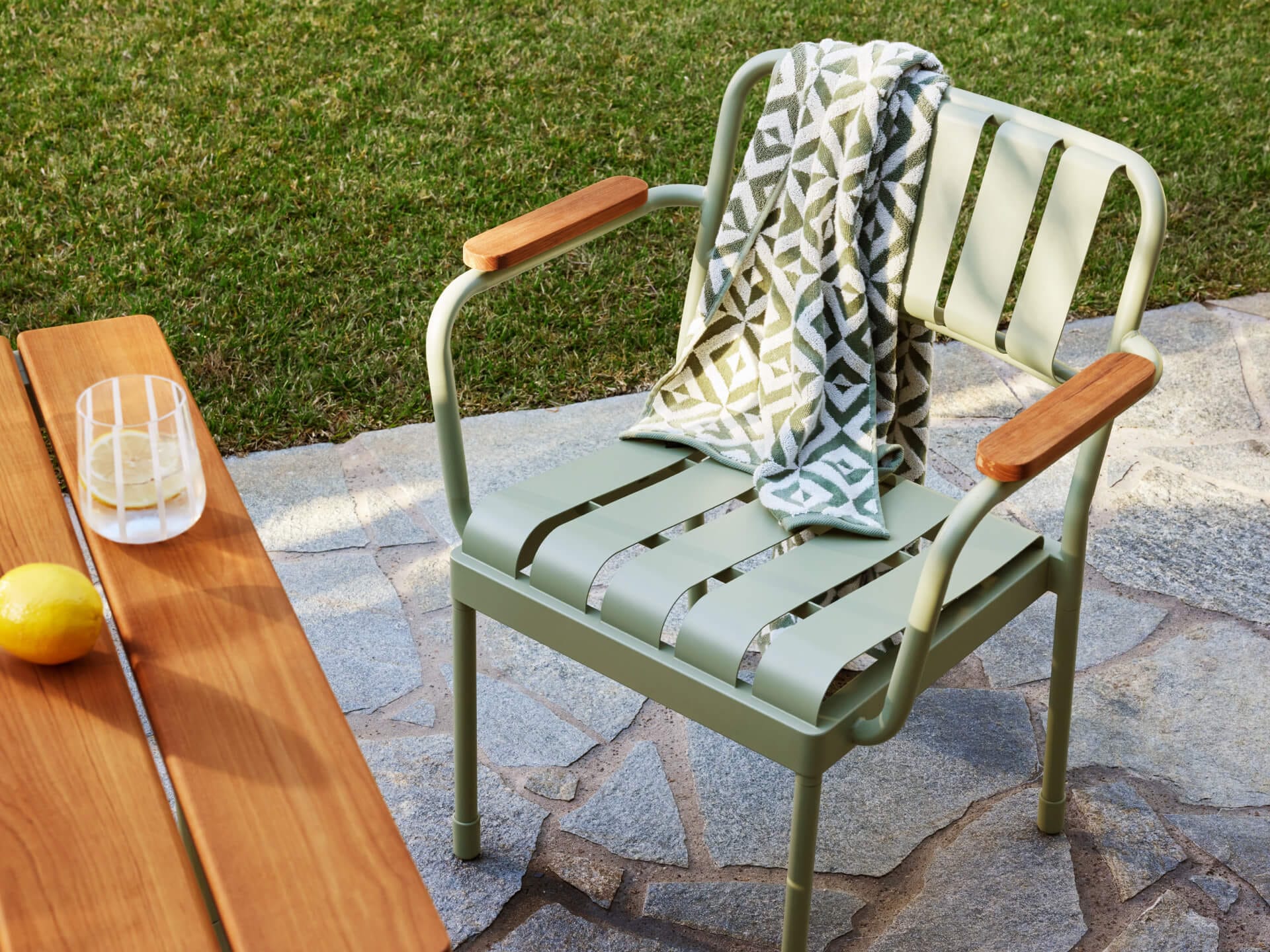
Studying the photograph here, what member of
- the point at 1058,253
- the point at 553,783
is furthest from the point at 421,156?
the point at 1058,253

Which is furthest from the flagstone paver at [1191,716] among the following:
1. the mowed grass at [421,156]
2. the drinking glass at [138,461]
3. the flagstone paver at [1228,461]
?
the drinking glass at [138,461]

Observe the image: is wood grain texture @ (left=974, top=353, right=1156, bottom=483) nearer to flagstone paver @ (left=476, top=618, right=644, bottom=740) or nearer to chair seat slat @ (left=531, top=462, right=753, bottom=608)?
chair seat slat @ (left=531, top=462, right=753, bottom=608)

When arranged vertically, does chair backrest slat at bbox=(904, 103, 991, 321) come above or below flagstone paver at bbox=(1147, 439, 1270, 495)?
above

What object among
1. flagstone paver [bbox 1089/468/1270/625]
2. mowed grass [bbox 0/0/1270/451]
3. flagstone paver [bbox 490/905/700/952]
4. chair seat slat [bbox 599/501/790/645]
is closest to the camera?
chair seat slat [bbox 599/501/790/645]

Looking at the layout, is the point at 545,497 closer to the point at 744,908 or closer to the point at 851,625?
the point at 851,625

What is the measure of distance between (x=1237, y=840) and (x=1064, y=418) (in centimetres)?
89

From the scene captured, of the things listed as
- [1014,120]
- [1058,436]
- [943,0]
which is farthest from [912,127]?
[943,0]

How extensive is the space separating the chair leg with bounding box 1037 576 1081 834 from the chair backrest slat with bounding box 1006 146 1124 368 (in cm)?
30

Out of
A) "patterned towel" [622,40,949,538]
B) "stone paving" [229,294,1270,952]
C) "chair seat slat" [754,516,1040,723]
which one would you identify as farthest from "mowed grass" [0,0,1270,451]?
"chair seat slat" [754,516,1040,723]

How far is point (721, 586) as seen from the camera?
1.59 metres

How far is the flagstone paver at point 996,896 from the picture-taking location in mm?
1730

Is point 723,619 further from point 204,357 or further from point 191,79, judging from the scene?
point 191,79

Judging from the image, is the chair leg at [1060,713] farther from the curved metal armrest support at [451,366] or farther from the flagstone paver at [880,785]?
the curved metal armrest support at [451,366]

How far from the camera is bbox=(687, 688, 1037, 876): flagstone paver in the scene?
73.3 inches
